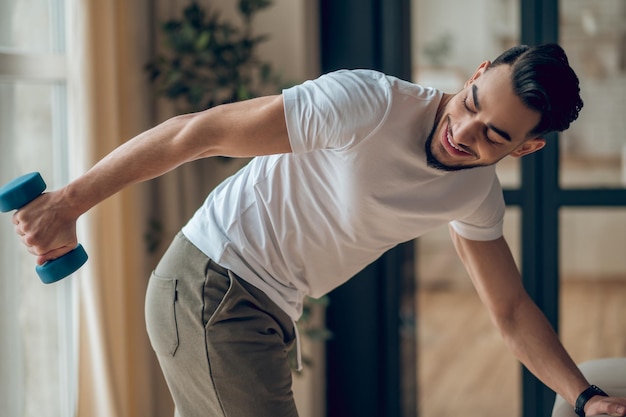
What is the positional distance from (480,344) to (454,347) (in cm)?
11

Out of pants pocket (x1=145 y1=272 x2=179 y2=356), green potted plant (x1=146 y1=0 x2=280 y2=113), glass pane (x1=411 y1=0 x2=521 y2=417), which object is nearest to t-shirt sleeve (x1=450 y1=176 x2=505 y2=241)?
pants pocket (x1=145 y1=272 x2=179 y2=356)

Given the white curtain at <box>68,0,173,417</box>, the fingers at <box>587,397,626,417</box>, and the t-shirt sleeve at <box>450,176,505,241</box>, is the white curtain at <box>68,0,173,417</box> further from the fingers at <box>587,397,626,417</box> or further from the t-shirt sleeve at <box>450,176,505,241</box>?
the fingers at <box>587,397,626,417</box>

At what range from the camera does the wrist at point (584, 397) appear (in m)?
1.59

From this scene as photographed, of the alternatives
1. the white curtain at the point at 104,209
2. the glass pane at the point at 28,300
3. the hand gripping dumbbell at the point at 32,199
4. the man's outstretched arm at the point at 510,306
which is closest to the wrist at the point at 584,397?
the man's outstretched arm at the point at 510,306

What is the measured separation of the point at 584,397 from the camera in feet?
5.24

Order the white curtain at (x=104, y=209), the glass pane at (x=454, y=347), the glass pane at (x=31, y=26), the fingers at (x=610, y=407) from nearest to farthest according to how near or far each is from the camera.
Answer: the fingers at (x=610, y=407) < the glass pane at (x=31, y=26) < the white curtain at (x=104, y=209) < the glass pane at (x=454, y=347)

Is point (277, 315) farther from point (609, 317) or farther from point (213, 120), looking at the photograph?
point (609, 317)

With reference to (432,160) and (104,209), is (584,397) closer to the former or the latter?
(432,160)

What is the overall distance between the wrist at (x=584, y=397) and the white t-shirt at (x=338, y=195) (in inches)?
15.2

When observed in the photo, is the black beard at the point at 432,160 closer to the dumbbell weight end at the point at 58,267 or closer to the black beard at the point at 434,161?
the black beard at the point at 434,161

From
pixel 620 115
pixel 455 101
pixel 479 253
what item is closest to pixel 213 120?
pixel 455 101

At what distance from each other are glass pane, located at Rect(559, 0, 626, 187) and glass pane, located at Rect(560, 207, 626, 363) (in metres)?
0.16

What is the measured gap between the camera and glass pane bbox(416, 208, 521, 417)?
337 cm

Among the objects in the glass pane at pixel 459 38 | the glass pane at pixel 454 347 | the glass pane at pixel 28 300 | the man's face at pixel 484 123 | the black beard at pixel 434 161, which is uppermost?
the glass pane at pixel 459 38
